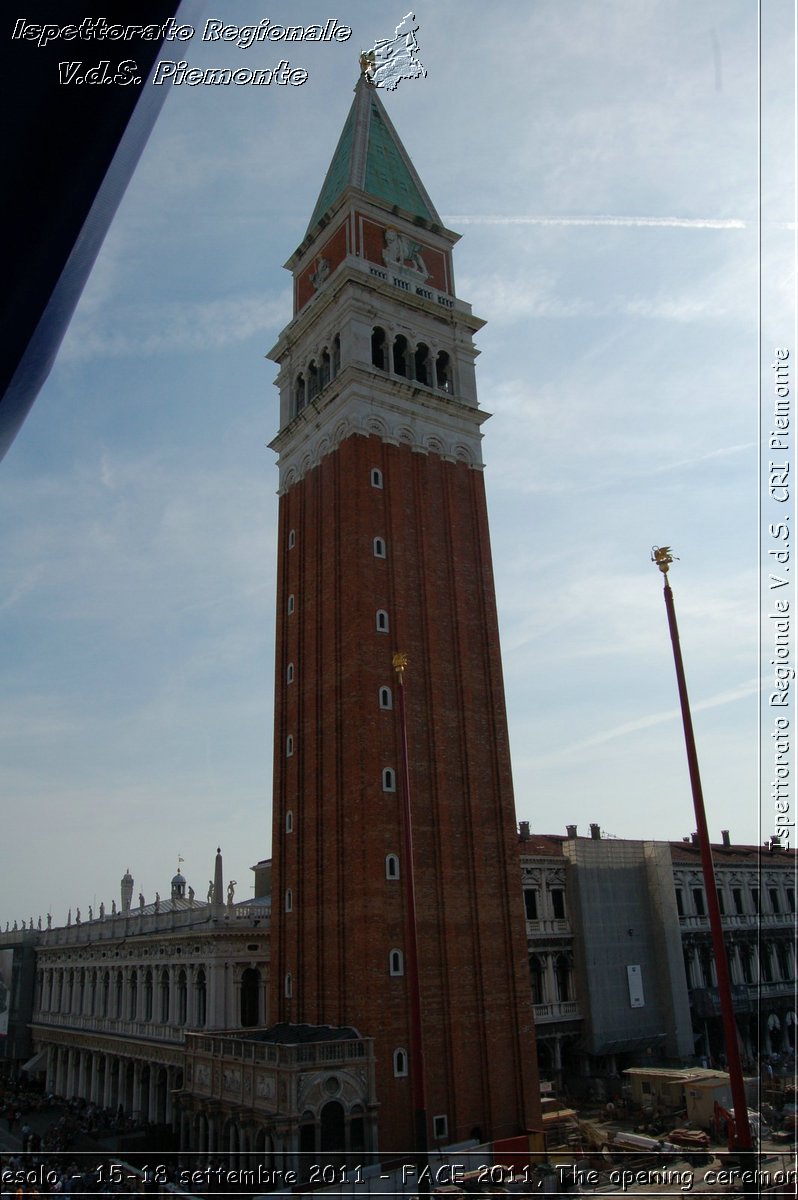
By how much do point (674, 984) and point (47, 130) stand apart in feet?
209

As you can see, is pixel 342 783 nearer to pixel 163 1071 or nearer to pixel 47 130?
pixel 163 1071

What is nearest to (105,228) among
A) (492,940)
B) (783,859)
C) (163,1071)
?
(492,940)

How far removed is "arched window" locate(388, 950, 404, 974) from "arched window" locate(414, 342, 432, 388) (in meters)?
29.7

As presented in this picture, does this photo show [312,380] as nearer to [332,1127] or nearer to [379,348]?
[379,348]

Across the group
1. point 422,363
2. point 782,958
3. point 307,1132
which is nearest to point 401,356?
point 422,363

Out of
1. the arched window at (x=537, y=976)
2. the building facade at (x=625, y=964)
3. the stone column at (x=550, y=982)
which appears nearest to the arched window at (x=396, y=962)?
the building facade at (x=625, y=964)

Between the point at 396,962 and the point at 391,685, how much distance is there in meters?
11.7

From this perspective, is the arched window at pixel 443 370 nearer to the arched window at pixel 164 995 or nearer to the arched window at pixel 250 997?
the arched window at pixel 250 997

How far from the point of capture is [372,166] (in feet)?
176

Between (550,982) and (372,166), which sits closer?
(550,982)

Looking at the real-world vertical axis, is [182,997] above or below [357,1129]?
above

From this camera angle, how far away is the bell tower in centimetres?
3578

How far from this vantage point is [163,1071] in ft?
166

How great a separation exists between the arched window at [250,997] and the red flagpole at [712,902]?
31316 mm
